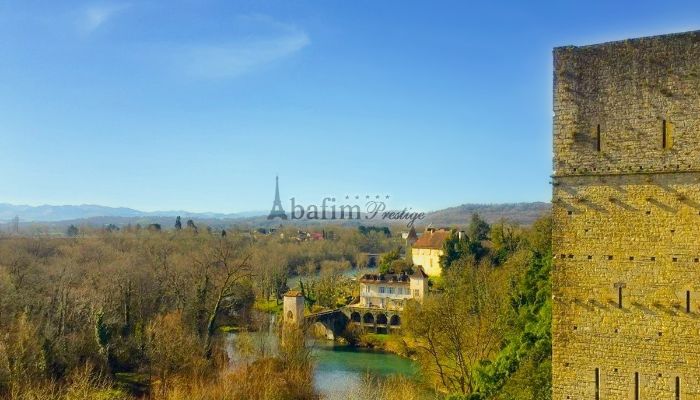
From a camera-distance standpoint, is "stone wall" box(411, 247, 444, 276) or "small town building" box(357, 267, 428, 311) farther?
"stone wall" box(411, 247, 444, 276)

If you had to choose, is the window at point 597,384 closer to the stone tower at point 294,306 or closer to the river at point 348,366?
the river at point 348,366

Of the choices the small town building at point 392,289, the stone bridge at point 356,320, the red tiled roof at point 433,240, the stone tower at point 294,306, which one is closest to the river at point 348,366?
the stone bridge at point 356,320

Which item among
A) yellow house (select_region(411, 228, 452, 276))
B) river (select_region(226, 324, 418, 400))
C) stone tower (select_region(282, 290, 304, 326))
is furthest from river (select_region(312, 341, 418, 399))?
yellow house (select_region(411, 228, 452, 276))

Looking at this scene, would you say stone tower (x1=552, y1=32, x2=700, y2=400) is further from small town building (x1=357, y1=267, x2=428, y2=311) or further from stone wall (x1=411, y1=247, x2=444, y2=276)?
stone wall (x1=411, y1=247, x2=444, y2=276)

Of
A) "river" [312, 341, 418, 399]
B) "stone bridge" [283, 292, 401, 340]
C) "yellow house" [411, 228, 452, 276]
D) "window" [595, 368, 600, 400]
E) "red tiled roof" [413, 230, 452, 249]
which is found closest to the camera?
"window" [595, 368, 600, 400]

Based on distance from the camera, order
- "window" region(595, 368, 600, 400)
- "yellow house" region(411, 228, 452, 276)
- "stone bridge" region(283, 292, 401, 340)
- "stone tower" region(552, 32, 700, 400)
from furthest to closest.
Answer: "yellow house" region(411, 228, 452, 276)
"stone bridge" region(283, 292, 401, 340)
"window" region(595, 368, 600, 400)
"stone tower" region(552, 32, 700, 400)

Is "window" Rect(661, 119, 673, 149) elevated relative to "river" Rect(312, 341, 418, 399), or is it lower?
elevated

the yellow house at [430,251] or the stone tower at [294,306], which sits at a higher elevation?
the yellow house at [430,251]
